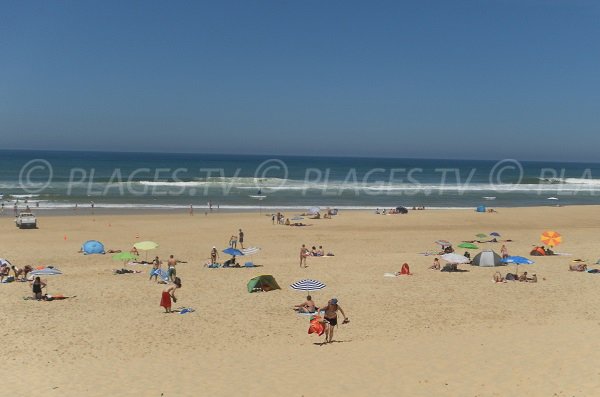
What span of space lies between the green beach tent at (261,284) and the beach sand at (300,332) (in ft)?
0.97

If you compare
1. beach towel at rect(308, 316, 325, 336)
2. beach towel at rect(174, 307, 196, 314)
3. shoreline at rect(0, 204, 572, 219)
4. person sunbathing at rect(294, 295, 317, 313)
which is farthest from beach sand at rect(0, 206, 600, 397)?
shoreline at rect(0, 204, 572, 219)

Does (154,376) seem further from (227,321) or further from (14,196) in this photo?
(14,196)

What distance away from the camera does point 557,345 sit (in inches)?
464

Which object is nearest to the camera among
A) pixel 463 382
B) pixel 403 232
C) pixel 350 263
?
pixel 463 382

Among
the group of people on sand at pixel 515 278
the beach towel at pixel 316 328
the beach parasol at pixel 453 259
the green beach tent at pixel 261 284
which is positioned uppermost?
the beach parasol at pixel 453 259

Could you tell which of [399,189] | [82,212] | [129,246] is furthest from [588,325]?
[399,189]

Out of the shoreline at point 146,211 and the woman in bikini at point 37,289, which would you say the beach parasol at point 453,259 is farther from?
the shoreline at point 146,211

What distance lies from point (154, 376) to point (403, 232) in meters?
25.0

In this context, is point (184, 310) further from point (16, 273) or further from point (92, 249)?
point (92, 249)

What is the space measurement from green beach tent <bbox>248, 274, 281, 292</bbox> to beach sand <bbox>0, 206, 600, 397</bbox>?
0.97 feet

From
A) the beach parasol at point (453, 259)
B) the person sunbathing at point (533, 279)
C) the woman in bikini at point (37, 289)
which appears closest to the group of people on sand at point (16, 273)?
the woman in bikini at point (37, 289)

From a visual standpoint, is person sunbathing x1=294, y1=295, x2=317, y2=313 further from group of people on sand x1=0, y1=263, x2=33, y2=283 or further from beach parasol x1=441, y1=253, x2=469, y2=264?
group of people on sand x1=0, y1=263, x2=33, y2=283

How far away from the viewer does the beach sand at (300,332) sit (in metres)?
10.1

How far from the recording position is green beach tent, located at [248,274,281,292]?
17.8 metres
